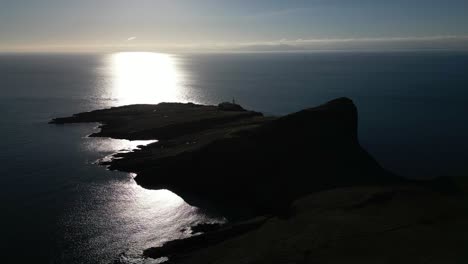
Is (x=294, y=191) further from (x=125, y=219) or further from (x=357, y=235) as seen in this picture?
(x=125, y=219)

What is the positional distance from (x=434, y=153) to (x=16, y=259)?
3659 inches

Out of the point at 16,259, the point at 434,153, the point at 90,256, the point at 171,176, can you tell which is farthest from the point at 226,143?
the point at 434,153

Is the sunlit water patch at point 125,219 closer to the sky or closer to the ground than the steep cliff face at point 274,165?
closer to the ground

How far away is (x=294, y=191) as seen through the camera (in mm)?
68688

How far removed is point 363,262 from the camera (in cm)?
3706

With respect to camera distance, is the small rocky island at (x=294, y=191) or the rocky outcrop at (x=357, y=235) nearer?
the rocky outcrop at (x=357, y=235)

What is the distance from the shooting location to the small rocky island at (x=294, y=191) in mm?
40906

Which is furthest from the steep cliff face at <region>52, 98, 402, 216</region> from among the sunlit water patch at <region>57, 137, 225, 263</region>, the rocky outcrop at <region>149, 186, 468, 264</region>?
the rocky outcrop at <region>149, 186, 468, 264</region>

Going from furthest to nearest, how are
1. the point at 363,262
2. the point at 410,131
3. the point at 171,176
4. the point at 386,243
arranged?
the point at 410,131 → the point at 171,176 → the point at 386,243 → the point at 363,262

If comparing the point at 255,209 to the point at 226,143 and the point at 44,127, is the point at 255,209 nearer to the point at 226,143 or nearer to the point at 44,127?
the point at 226,143

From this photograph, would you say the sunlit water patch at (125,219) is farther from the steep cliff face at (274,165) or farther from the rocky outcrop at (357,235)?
the steep cliff face at (274,165)

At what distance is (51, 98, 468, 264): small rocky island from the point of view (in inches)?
1610

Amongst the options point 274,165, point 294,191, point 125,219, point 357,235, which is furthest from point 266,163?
point 357,235

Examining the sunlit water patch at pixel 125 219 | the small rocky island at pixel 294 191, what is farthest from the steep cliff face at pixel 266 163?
the sunlit water patch at pixel 125 219
